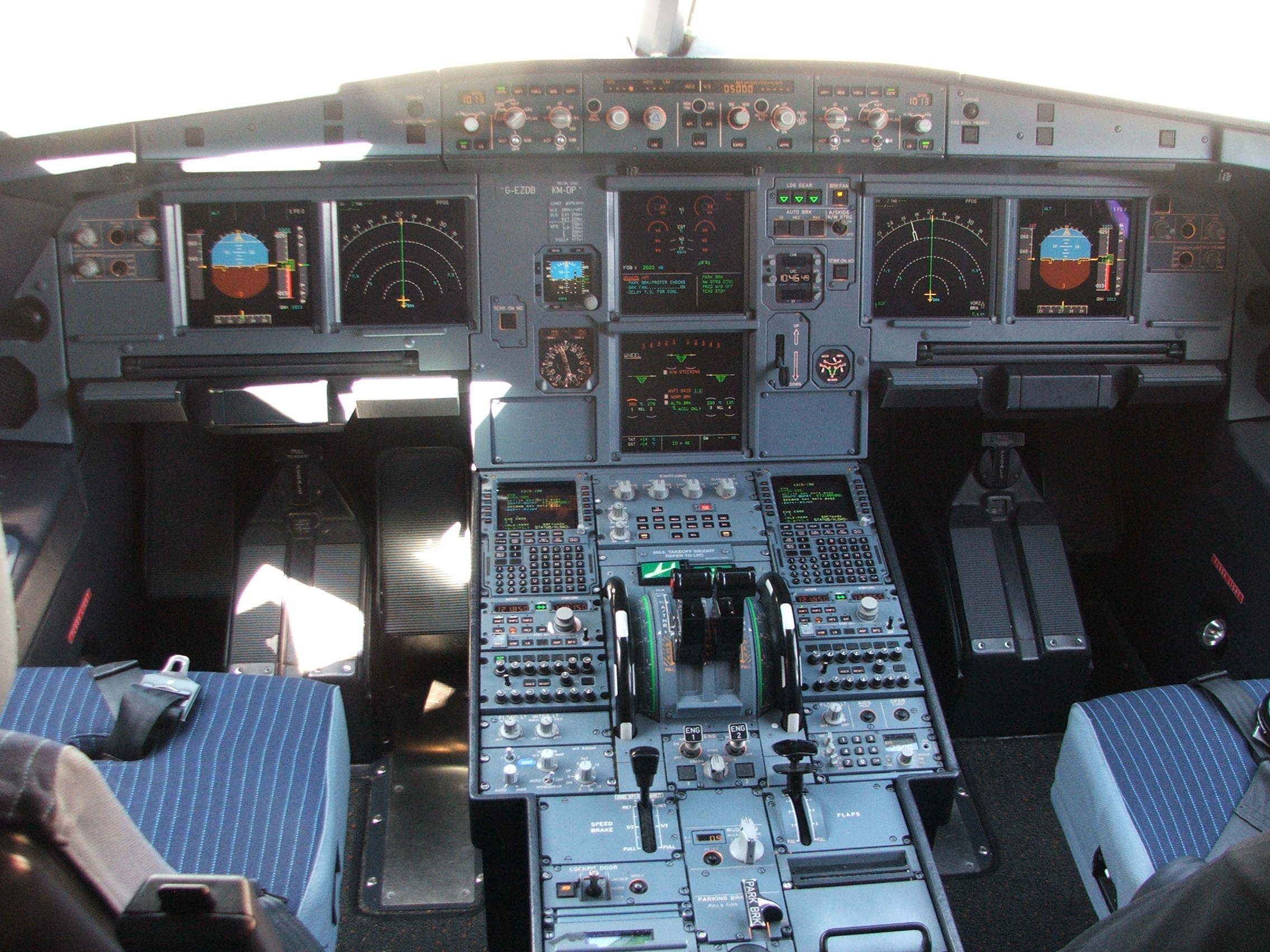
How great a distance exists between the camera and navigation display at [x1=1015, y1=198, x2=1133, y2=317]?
348 cm

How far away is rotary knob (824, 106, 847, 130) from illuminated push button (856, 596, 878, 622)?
1365mm

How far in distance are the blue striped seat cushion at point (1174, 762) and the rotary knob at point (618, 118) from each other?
1.95 meters

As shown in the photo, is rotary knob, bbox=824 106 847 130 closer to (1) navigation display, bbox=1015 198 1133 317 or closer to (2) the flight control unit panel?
(1) navigation display, bbox=1015 198 1133 317

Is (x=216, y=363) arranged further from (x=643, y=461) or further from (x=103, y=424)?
(x=643, y=461)

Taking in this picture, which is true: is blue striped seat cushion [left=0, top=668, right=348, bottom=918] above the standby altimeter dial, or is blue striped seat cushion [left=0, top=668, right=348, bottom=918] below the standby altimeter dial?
below

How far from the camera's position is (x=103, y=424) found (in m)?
3.54

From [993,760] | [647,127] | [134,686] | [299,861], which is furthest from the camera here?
[993,760]

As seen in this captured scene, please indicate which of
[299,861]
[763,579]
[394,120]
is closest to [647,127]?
[394,120]

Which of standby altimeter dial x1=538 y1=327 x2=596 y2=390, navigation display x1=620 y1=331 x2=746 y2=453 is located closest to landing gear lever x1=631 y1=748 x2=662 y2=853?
navigation display x1=620 y1=331 x2=746 y2=453

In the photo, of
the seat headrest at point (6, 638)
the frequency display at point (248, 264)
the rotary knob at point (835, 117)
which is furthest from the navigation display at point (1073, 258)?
the seat headrest at point (6, 638)

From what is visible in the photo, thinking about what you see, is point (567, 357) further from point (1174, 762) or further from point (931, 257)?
point (1174, 762)

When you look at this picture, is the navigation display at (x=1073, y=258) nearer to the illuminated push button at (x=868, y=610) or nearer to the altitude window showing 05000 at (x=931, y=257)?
the altitude window showing 05000 at (x=931, y=257)

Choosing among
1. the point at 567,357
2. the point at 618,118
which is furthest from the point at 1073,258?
the point at 567,357

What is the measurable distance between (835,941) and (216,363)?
7.75 feet
